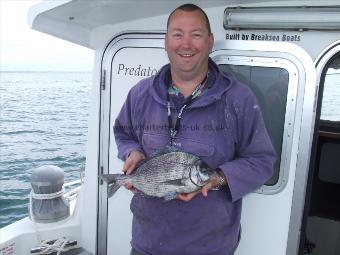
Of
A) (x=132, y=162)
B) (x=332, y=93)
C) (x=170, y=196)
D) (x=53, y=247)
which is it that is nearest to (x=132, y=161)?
(x=132, y=162)

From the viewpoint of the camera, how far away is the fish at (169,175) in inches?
91.6

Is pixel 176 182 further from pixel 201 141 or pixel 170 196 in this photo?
pixel 201 141

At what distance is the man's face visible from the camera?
2486 mm

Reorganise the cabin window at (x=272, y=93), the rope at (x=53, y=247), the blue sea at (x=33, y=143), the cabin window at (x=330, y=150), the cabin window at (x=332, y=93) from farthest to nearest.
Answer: the blue sea at (x=33, y=143) < the cabin window at (x=330, y=150) < the rope at (x=53, y=247) < the cabin window at (x=332, y=93) < the cabin window at (x=272, y=93)

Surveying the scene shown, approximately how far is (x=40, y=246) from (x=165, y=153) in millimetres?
2242

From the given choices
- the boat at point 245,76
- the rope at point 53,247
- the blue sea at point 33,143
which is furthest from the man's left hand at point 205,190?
the blue sea at point 33,143

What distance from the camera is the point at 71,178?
9414mm

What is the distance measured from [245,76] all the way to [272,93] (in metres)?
0.27

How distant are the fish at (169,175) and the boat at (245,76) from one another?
1109 millimetres

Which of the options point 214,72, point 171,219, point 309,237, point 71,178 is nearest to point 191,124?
point 214,72

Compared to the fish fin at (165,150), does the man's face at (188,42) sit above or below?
above

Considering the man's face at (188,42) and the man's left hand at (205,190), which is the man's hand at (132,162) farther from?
the man's face at (188,42)

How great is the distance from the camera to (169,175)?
7.91ft

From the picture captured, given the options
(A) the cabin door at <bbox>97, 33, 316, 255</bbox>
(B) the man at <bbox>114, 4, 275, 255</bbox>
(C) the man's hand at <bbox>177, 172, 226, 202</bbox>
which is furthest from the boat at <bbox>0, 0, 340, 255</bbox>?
(C) the man's hand at <bbox>177, 172, 226, 202</bbox>
